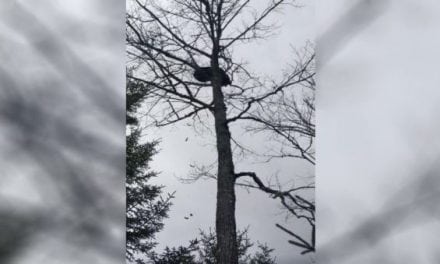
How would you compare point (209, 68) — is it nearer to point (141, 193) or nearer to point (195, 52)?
point (195, 52)

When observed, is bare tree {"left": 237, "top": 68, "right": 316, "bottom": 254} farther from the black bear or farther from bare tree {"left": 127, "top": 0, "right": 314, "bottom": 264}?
the black bear

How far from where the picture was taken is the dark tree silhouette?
150 centimetres

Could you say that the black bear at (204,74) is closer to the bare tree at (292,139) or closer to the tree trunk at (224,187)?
the tree trunk at (224,187)

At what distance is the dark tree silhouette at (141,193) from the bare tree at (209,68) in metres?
0.06

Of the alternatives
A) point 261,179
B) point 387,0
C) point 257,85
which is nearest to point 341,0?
point 387,0

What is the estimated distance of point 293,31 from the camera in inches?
55.9

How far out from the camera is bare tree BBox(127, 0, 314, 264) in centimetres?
141

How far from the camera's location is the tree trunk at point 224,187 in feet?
4.50

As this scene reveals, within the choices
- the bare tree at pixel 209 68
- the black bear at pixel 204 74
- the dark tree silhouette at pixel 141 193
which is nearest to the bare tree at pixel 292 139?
the bare tree at pixel 209 68

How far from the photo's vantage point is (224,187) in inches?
55.6

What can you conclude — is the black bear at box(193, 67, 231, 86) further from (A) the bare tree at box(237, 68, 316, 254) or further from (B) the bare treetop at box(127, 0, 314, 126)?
(A) the bare tree at box(237, 68, 316, 254)

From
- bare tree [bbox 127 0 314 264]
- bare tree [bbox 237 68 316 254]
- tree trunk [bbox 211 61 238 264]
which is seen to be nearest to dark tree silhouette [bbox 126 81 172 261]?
bare tree [bbox 127 0 314 264]

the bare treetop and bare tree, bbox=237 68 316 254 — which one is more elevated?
the bare treetop

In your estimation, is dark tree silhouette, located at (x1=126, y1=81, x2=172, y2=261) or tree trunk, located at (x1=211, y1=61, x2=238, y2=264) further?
dark tree silhouette, located at (x1=126, y1=81, x2=172, y2=261)
